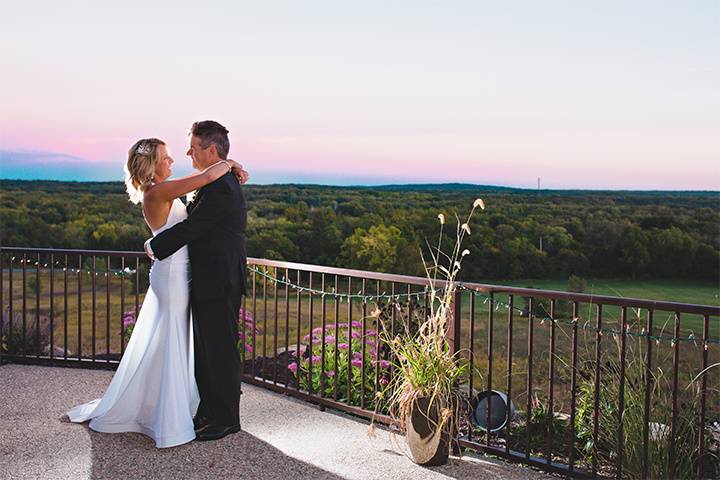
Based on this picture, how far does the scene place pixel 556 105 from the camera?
56.5 feet

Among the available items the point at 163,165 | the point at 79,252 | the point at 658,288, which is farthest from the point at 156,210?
the point at 658,288

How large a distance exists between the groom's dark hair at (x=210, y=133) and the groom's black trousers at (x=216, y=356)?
79 centimetres

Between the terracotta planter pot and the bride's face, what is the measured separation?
1749mm

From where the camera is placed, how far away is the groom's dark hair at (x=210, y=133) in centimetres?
377

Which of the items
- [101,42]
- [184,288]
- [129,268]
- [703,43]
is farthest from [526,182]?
[184,288]

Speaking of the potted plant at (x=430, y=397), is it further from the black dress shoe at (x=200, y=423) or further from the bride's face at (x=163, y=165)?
the bride's face at (x=163, y=165)

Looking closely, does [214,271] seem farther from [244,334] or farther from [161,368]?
[244,334]

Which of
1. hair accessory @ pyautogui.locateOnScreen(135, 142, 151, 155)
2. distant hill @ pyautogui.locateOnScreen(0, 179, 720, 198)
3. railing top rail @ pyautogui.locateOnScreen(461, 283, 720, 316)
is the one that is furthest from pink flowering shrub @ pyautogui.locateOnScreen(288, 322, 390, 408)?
distant hill @ pyautogui.locateOnScreen(0, 179, 720, 198)

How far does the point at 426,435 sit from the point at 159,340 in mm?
1475

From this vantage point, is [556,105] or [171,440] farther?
[556,105]

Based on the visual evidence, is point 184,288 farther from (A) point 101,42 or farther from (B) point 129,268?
(A) point 101,42

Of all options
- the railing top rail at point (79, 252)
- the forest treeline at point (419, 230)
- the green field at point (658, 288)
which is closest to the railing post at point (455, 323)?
the railing top rail at point (79, 252)

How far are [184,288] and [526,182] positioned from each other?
52.9 ft

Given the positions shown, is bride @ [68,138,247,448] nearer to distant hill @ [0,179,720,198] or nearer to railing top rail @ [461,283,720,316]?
railing top rail @ [461,283,720,316]
